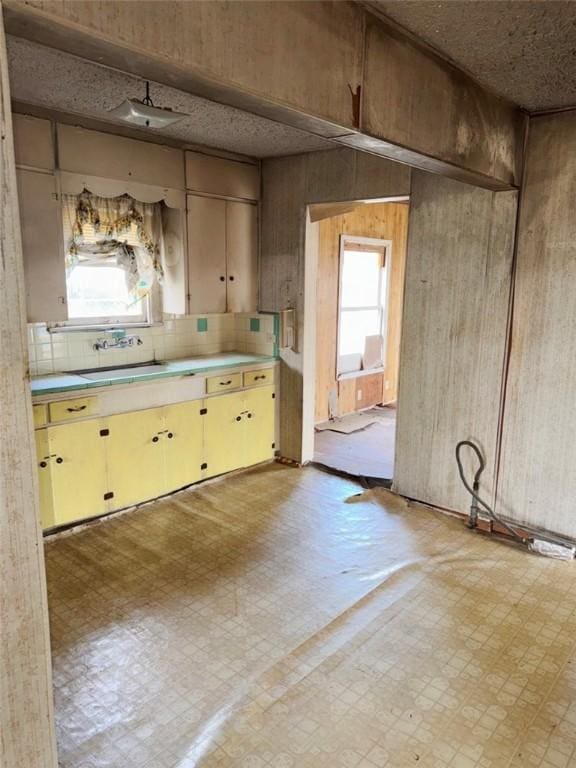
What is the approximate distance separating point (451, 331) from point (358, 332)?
2.71 meters

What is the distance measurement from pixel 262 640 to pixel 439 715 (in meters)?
0.81

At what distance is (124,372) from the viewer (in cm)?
388

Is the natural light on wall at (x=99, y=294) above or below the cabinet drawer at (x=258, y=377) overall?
above

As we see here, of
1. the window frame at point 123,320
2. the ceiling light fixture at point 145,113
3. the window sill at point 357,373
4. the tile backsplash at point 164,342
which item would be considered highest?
the ceiling light fixture at point 145,113

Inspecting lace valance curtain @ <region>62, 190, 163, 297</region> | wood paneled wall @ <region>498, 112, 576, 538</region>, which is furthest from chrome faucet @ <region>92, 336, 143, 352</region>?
wood paneled wall @ <region>498, 112, 576, 538</region>

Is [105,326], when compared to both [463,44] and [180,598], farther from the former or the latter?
[463,44]

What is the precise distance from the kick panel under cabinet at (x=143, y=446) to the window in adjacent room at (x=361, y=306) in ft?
5.85

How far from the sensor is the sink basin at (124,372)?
11.9 feet

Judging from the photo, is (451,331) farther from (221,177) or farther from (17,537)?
(17,537)

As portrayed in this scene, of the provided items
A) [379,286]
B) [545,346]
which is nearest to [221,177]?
[545,346]

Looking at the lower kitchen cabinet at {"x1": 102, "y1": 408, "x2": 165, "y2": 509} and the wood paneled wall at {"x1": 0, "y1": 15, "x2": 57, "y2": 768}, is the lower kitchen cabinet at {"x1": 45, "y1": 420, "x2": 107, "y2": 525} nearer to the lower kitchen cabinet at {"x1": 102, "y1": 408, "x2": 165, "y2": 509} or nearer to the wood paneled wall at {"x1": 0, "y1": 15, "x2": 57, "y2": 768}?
the lower kitchen cabinet at {"x1": 102, "y1": 408, "x2": 165, "y2": 509}

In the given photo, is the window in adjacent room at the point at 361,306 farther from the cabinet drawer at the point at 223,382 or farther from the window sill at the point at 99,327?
the window sill at the point at 99,327

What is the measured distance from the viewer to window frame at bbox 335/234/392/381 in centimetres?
579

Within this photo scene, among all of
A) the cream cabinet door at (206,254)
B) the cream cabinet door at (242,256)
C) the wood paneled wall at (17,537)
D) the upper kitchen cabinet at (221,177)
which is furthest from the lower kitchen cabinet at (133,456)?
the wood paneled wall at (17,537)
